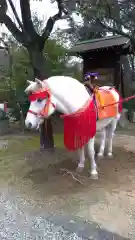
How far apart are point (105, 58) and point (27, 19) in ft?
17.9

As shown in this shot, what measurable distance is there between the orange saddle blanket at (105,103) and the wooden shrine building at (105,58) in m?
5.24

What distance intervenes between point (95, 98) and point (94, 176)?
115 centimetres

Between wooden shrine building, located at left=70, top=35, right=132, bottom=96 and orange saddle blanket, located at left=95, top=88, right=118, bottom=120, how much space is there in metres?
5.24

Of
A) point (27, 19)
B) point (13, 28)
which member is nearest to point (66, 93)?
point (13, 28)

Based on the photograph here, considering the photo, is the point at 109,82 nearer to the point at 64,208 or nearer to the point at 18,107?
the point at 18,107

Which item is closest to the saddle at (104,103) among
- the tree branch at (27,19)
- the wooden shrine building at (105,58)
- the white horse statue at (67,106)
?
the white horse statue at (67,106)

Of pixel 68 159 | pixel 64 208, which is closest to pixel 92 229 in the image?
pixel 64 208

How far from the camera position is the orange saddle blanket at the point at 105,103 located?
4.28m

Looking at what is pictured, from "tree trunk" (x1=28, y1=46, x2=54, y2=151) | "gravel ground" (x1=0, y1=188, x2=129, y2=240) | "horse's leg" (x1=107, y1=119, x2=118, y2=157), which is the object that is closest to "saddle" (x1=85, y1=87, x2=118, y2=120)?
"horse's leg" (x1=107, y1=119, x2=118, y2=157)

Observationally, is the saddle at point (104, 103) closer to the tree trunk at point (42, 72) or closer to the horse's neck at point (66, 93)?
the horse's neck at point (66, 93)

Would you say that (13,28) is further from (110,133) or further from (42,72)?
(110,133)

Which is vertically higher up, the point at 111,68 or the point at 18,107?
the point at 111,68

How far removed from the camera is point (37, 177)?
4.34 meters

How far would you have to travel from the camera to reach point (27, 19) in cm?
552
